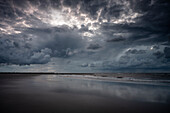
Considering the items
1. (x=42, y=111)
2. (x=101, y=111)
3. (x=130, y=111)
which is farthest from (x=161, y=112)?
(x=42, y=111)

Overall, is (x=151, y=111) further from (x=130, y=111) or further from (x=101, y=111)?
(x=101, y=111)

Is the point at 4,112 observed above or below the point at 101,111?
above

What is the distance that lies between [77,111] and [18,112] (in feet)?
11.4

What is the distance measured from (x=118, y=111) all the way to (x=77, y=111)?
2641 millimetres

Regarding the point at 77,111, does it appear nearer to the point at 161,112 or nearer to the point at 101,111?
the point at 101,111

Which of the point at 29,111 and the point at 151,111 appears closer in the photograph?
the point at 29,111

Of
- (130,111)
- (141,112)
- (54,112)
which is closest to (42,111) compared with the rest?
(54,112)

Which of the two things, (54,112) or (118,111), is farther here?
(118,111)

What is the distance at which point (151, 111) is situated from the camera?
6.65 m

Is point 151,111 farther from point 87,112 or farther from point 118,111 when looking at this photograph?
point 87,112

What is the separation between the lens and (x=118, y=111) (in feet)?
21.5

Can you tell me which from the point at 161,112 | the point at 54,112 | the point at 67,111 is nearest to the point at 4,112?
the point at 54,112

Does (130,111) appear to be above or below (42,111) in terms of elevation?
below

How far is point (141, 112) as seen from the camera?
6.45m
